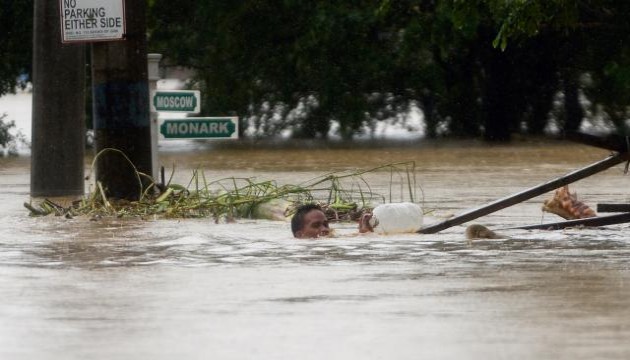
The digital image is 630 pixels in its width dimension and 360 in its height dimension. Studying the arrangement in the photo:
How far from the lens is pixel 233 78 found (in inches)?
1220

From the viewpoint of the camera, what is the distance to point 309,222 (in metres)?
12.5

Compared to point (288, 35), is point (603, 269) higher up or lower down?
lower down

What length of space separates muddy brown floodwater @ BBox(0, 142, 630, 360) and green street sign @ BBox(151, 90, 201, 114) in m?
1.67

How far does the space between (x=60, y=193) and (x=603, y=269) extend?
309 inches

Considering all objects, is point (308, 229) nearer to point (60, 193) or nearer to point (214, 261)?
point (214, 261)

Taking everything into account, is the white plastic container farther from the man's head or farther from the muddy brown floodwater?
the man's head

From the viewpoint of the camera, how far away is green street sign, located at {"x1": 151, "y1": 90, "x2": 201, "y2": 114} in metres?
16.1

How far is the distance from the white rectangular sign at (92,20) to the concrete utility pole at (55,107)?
111 centimetres

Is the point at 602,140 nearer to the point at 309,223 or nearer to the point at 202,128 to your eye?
the point at 309,223

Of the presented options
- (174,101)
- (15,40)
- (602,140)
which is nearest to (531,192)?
(602,140)

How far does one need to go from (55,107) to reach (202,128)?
6.02ft

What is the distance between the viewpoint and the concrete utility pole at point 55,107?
16891 millimetres

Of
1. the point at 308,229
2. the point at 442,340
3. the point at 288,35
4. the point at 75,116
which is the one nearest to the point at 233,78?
the point at 288,35

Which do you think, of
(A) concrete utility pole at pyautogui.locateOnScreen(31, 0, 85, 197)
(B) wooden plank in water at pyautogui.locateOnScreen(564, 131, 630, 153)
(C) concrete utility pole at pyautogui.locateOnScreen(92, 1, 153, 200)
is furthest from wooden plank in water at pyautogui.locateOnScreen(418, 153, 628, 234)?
(A) concrete utility pole at pyautogui.locateOnScreen(31, 0, 85, 197)
